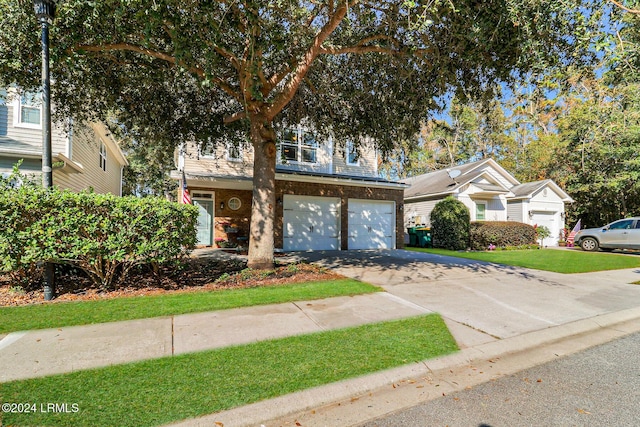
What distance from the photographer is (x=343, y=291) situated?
611 centimetres

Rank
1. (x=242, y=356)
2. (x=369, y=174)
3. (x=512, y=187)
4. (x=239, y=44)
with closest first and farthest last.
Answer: (x=242, y=356)
(x=239, y=44)
(x=369, y=174)
(x=512, y=187)

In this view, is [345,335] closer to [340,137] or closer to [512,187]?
[340,137]

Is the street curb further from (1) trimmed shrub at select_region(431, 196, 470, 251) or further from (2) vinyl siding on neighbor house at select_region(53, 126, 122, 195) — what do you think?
(1) trimmed shrub at select_region(431, 196, 470, 251)

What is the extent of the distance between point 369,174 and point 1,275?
13839 millimetres

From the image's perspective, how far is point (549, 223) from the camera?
20625 mm

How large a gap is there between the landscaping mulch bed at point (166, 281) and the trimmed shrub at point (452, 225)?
959 cm

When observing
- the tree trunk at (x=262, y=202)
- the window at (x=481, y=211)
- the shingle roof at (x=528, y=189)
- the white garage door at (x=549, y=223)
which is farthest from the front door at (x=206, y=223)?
the white garage door at (x=549, y=223)

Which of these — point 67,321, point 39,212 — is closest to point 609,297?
point 67,321

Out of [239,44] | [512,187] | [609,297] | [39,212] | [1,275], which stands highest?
[239,44]

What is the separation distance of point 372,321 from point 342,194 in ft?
32.7

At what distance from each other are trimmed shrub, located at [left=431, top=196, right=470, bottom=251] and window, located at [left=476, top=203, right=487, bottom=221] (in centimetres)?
377

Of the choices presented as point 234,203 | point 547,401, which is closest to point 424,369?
point 547,401

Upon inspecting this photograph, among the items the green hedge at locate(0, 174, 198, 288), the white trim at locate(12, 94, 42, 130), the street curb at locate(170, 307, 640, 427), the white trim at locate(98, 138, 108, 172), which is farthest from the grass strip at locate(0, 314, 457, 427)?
the white trim at locate(98, 138, 108, 172)

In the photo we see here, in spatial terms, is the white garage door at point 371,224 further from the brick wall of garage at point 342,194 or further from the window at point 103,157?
the window at point 103,157
